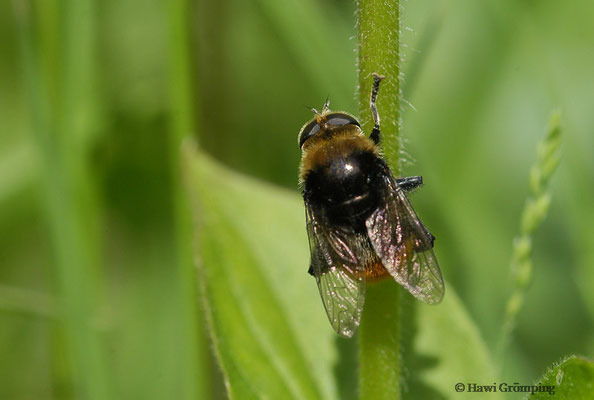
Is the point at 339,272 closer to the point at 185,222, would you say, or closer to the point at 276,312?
the point at 276,312

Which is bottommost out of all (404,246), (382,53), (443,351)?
(443,351)

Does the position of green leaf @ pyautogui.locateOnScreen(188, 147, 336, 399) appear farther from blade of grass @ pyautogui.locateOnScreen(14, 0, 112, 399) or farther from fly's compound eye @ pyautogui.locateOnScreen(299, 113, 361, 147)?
blade of grass @ pyautogui.locateOnScreen(14, 0, 112, 399)

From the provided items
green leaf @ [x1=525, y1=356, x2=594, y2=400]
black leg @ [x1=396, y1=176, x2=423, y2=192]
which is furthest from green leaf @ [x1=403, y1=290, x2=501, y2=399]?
green leaf @ [x1=525, y1=356, x2=594, y2=400]

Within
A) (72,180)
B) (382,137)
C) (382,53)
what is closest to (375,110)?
(382,137)

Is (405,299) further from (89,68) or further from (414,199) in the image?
→ (89,68)

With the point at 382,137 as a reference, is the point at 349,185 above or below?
below
